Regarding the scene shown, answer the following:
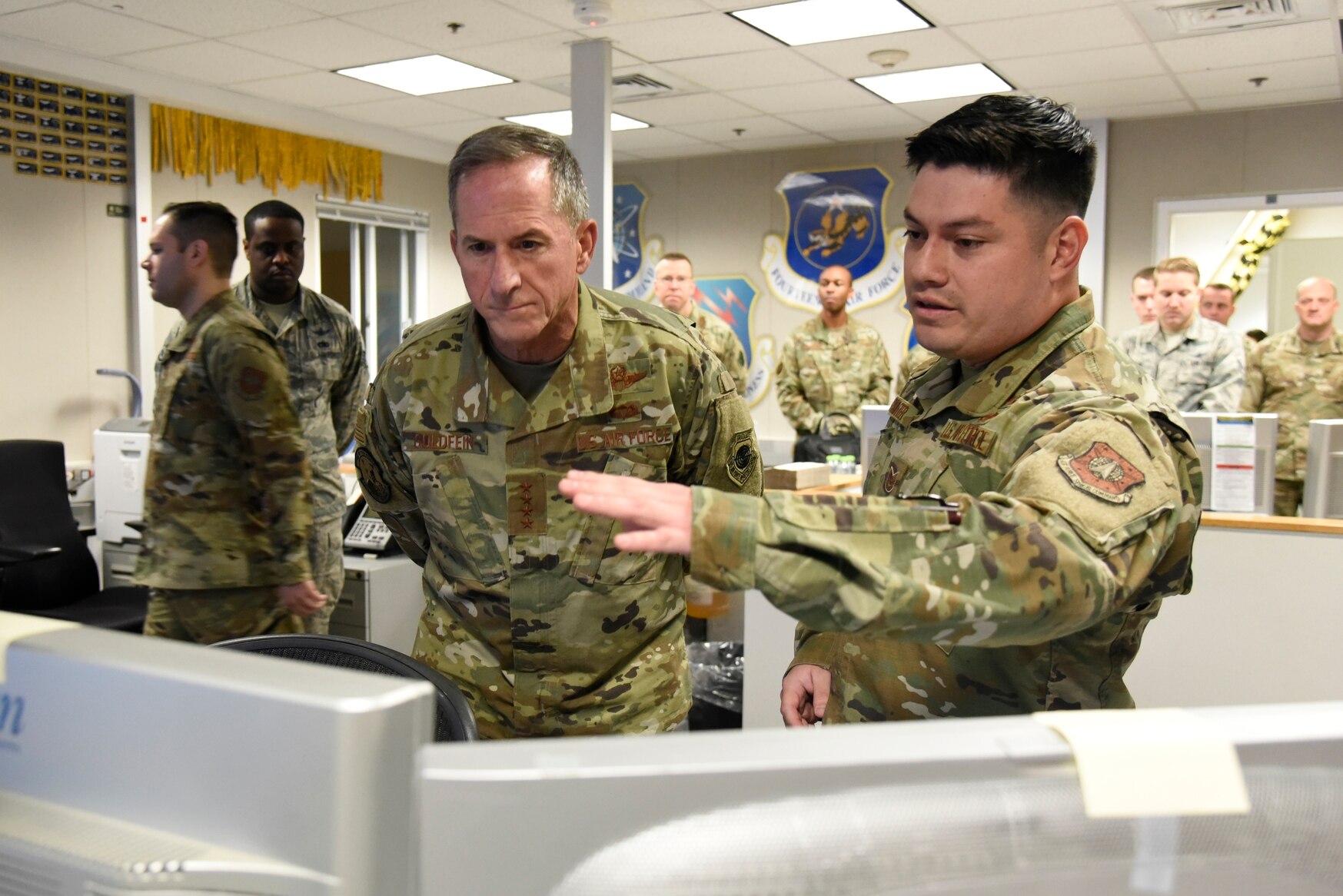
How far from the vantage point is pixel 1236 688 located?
316 centimetres

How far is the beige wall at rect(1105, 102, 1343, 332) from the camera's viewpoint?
7082 mm

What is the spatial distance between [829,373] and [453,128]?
3.40 m

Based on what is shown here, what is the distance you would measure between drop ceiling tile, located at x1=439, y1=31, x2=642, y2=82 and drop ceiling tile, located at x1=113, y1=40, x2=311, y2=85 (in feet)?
3.43

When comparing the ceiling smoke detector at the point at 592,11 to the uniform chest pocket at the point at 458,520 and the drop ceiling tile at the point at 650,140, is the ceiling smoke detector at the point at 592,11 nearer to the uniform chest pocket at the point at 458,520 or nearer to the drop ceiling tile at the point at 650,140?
the drop ceiling tile at the point at 650,140

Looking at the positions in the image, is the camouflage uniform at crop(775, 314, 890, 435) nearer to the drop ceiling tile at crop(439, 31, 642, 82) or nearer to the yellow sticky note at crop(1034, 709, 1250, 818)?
the drop ceiling tile at crop(439, 31, 642, 82)

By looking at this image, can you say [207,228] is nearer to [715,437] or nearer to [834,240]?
[715,437]

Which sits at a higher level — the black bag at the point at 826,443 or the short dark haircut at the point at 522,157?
the short dark haircut at the point at 522,157

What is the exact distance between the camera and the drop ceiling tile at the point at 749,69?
5.81 meters

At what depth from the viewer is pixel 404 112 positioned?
729cm

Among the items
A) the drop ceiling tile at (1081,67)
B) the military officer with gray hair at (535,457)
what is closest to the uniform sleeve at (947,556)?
the military officer with gray hair at (535,457)

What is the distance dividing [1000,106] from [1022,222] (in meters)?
0.13

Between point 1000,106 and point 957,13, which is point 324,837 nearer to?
point 1000,106

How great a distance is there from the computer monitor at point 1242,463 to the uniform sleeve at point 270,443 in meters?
2.67

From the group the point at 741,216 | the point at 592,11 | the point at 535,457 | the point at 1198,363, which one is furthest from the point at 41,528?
the point at 741,216
